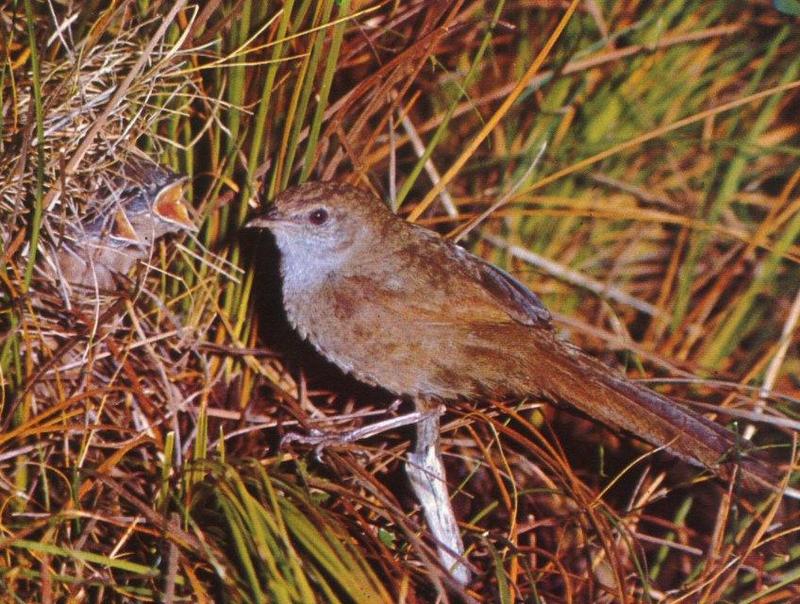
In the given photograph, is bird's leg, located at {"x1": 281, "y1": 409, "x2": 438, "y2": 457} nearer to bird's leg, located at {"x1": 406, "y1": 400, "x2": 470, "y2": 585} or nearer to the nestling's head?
bird's leg, located at {"x1": 406, "y1": 400, "x2": 470, "y2": 585}

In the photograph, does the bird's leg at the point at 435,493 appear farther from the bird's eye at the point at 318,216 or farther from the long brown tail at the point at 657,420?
the bird's eye at the point at 318,216

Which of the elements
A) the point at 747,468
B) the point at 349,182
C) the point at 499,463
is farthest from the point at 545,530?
the point at 349,182

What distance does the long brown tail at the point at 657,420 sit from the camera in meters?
3.01

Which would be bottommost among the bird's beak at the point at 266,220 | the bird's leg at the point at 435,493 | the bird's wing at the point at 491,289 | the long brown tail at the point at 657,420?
the bird's leg at the point at 435,493

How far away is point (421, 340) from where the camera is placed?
10.5 feet

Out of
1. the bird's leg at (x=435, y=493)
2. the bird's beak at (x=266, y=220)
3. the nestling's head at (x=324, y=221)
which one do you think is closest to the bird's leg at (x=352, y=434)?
the bird's leg at (x=435, y=493)

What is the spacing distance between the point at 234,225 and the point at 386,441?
0.98 metres

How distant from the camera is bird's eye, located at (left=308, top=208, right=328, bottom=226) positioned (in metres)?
3.26

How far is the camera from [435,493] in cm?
313

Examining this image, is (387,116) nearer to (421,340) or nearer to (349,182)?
(349,182)

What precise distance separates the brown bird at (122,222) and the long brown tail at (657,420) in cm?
142

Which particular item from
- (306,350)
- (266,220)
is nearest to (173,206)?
(266,220)

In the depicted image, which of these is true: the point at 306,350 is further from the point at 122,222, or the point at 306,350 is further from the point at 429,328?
the point at 122,222

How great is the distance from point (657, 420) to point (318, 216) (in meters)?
1.36
